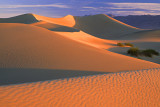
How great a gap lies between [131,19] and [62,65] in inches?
7201

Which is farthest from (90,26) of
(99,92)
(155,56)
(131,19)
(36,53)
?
(131,19)

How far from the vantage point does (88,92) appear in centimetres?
532

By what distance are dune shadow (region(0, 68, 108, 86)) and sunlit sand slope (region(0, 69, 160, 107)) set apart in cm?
82

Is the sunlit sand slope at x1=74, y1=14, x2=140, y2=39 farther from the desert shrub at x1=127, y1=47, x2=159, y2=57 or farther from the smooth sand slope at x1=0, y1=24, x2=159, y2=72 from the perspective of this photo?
the smooth sand slope at x1=0, y1=24, x2=159, y2=72

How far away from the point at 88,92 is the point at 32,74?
9.07ft

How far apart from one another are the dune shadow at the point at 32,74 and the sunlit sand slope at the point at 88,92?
82cm

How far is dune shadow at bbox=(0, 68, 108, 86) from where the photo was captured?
6.60m

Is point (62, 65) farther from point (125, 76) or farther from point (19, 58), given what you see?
point (125, 76)

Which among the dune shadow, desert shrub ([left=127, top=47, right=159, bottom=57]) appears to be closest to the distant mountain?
desert shrub ([left=127, top=47, right=159, bottom=57])

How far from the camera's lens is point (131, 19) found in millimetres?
180875

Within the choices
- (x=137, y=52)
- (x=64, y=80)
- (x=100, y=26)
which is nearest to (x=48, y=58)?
(x=64, y=80)

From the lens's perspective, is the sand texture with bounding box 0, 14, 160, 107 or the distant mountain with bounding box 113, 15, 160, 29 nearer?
the sand texture with bounding box 0, 14, 160, 107

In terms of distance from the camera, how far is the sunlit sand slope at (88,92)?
4621mm

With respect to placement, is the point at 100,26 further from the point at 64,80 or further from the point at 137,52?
the point at 64,80
